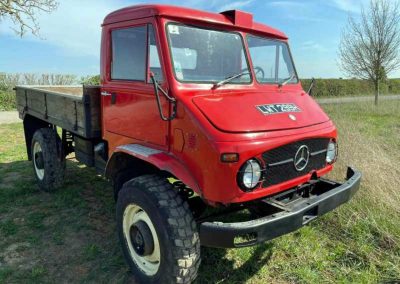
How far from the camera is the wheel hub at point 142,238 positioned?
2988 mm

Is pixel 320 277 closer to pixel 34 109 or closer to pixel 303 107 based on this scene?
pixel 303 107

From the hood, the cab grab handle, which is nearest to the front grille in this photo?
the hood

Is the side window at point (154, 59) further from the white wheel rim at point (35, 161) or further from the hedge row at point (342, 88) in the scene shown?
the hedge row at point (342, 88)

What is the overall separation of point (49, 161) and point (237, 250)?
3015mm

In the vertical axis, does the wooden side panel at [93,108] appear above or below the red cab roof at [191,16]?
below

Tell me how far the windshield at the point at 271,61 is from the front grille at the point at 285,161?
2.86ft

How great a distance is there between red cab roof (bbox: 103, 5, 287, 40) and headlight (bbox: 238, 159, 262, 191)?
4.65ft

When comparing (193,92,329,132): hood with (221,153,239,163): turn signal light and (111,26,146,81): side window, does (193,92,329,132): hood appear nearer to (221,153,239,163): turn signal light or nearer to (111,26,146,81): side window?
(221,153,239,163): turn signal light

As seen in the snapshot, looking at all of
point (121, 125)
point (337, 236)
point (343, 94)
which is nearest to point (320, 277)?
point (337, 236)

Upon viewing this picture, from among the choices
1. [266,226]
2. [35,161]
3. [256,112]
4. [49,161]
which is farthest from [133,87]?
[35,161]

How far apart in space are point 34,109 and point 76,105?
5.85 feet

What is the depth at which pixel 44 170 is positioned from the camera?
17.1 ft

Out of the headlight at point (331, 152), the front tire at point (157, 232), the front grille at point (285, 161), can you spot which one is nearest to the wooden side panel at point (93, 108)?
the front tire at point (157, 232)

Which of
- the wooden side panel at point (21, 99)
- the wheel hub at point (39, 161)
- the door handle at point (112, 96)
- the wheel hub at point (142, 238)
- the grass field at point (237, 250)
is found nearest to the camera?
the wheel hub at point (142, 238)
